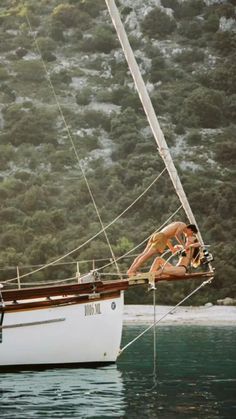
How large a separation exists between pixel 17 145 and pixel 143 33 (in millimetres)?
25762

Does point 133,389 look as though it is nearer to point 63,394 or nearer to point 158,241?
point 63,394

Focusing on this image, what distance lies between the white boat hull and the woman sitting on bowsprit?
1472 mm

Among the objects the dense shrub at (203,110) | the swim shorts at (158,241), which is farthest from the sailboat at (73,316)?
the dense shrub at (203,110)

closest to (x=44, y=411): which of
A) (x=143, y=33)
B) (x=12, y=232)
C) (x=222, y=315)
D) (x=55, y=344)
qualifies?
(x=55, y=344)

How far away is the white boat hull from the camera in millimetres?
20781

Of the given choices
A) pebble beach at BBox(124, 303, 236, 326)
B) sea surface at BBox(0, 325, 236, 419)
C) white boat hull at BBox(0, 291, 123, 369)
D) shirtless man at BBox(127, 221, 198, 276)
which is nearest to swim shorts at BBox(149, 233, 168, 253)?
shirtless man at BBox(127, 221, 198, 276)

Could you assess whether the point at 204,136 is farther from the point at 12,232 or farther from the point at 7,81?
the point at 12,232

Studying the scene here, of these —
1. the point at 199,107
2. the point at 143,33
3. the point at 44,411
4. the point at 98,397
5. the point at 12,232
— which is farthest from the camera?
the point at 143,33

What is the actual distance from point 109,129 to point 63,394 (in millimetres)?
58990

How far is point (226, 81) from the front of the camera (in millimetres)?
82875

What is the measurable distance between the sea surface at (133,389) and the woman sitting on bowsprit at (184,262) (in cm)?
189

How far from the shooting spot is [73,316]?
2128 centimetres

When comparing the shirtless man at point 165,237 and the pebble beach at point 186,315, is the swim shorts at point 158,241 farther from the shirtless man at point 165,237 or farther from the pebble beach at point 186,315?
the pebble beach at point 186,315

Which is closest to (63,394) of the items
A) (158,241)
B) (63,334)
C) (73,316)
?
(63,334)
